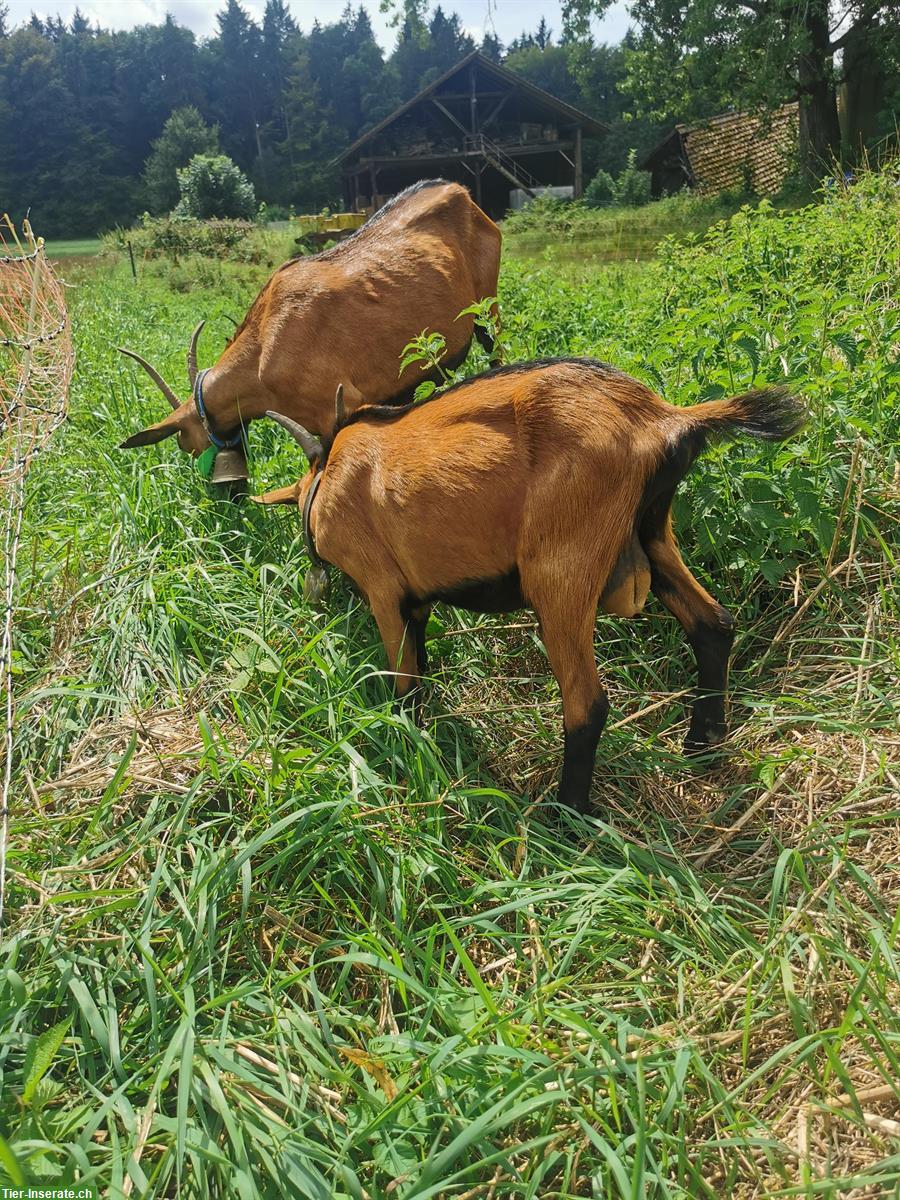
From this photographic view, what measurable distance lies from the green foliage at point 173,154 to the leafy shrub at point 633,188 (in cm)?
2712

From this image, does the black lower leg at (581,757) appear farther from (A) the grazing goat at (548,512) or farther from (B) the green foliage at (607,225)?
(B) the green foliage at (607,225)

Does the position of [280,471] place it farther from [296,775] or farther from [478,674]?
[296,775]

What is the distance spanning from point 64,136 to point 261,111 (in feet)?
68.0

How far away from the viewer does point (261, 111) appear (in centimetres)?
6919

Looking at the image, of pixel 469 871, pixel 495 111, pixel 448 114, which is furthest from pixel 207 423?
pixel 495 111

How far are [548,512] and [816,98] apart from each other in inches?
781

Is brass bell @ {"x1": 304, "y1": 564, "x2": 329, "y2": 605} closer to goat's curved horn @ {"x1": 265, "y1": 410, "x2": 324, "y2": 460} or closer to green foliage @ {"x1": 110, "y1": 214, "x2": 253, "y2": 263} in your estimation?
goat's curved horn @ {"x1": 265, "y1": 410, "x2": 324, "y2": 460}

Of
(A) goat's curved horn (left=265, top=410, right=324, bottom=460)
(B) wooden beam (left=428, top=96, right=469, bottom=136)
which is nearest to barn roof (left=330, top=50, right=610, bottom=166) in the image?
(B) wooden beam (left=428, top=96, right=469, bottom=136)

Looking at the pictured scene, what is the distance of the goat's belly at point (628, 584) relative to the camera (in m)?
2.54

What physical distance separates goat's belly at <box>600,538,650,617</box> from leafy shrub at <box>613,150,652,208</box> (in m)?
29.5

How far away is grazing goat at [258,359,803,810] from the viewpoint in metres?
2.39

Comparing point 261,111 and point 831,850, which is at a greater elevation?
point 261,111

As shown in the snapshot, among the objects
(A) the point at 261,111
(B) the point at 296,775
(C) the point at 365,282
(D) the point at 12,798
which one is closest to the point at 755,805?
(B) the point at 296,775

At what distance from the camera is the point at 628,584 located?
8.41 ft
